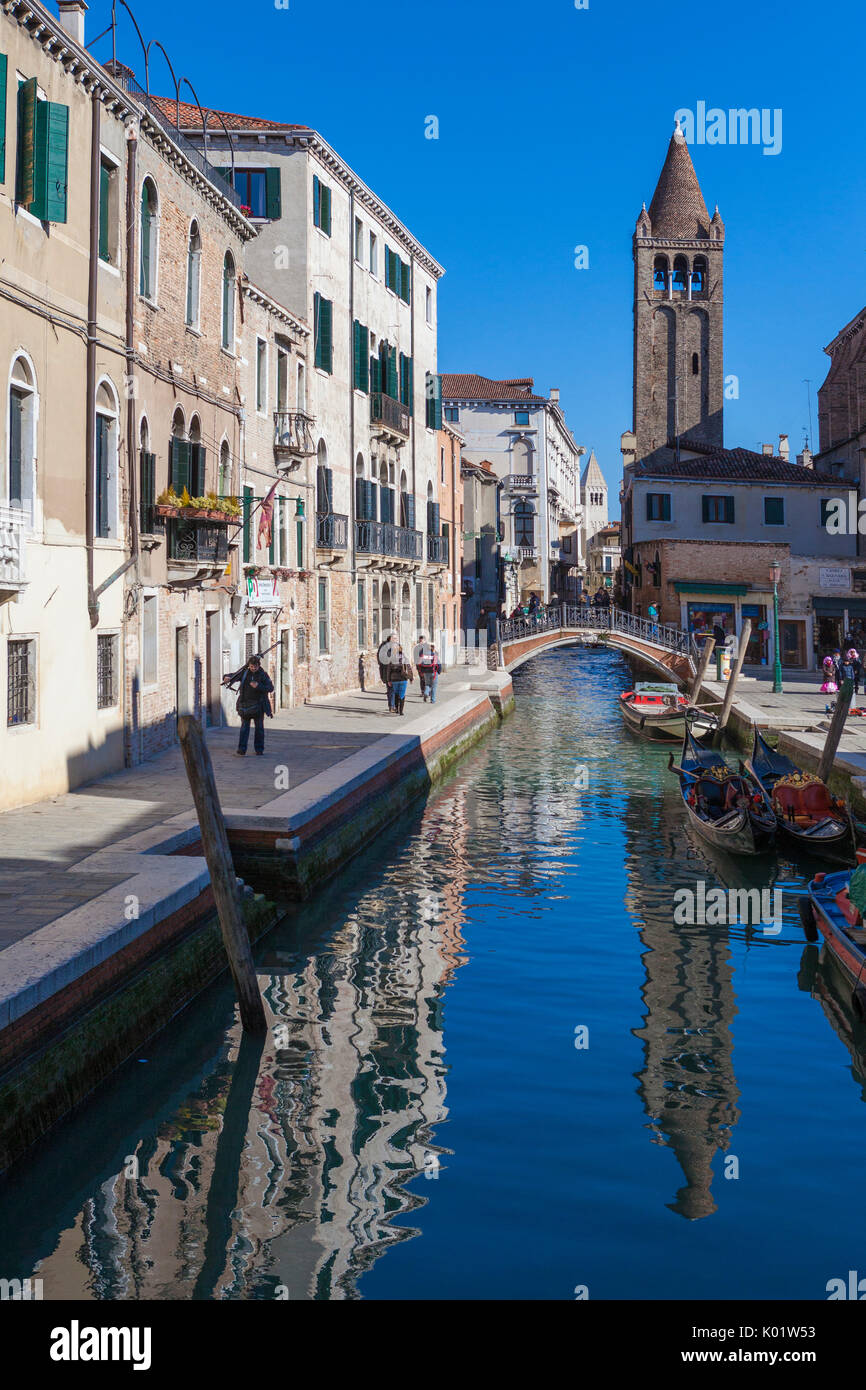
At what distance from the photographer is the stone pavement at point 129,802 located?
9523 millimetres

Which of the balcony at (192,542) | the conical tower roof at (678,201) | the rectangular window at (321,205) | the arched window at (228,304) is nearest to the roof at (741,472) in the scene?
the rectangular window at (321,205)

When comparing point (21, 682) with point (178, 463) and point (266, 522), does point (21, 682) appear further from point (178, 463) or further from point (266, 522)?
point (266, 522)

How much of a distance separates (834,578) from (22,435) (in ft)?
107

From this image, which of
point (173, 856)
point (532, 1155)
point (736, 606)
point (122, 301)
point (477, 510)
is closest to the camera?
point (532, 1155)

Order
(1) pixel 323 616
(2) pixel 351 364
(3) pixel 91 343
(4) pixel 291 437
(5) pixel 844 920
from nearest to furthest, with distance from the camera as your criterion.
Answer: (5) pixel 844 920, (3) pixel 91 343, (4) pixel 291 437, (1) pixel 323 616, (2) pixel 351 364

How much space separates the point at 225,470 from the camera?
21.4 meters

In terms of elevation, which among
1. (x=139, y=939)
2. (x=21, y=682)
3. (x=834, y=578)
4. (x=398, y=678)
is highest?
(x=834, y=578)

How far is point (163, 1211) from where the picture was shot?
21.4 ft

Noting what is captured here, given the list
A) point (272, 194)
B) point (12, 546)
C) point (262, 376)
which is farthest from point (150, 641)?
point (272, 194)

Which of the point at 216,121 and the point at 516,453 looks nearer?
the point at 216,121

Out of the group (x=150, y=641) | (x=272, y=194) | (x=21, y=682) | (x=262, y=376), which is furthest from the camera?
(x=272, y=194)
